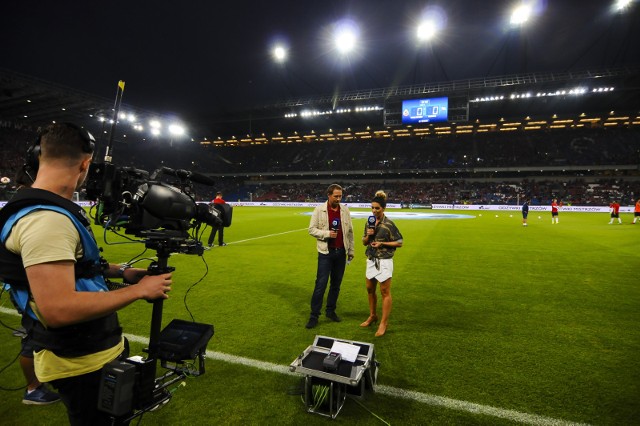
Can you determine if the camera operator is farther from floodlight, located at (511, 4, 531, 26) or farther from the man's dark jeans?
floodlight, located at (511, 4, 531, 26)

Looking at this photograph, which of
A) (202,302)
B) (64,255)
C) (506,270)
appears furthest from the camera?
(506,270)

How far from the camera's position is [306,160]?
68.4m

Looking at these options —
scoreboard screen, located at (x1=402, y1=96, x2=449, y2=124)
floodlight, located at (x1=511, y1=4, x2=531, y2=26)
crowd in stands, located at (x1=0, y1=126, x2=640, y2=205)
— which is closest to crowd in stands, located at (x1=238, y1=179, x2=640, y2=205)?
crowd in stands, located at (x1=0, y1=126, x2=640, y2=205)

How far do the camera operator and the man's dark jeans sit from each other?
12.2 feet

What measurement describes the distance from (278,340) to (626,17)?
38308mm

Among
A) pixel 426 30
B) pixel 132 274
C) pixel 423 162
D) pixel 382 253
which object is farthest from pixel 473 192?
pixel 132 274

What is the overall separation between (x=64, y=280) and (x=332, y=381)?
100 inches

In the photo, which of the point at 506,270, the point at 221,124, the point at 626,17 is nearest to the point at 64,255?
the point at 506,270

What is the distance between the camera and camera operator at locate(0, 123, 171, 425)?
4.54 ft

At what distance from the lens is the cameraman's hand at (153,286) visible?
162 cm

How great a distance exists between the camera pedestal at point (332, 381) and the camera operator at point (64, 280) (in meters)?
1.91

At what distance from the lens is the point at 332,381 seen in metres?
3.17

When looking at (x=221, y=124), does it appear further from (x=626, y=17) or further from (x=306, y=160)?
(x=626, y=17)

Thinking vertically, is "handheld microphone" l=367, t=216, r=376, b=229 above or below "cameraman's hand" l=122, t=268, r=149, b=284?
above
